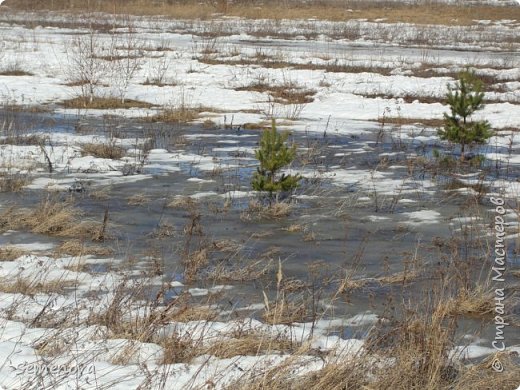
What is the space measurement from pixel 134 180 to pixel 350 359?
24.3 feet

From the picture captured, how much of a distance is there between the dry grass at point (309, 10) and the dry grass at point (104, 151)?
3190 cm

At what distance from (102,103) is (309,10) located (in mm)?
31202

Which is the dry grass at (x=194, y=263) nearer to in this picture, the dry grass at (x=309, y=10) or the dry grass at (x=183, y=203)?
the dry grass at (x=183, y=203)

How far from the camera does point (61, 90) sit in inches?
798

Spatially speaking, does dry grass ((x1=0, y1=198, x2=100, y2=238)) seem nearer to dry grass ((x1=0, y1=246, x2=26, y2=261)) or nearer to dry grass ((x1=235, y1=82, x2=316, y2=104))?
dry grass ((x1=0, y1=246, x2=26, y2=261))

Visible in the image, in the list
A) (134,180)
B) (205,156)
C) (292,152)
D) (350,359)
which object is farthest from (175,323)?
(205,156)

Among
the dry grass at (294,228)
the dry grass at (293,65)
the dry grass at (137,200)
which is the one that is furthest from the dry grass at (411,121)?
the dry grass at (294,228)

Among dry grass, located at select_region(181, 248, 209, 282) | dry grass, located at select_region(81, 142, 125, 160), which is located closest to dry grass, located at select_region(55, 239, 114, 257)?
dry grass, located at select_region(181, 248, 209, 282)

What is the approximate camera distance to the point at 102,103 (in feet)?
60.6

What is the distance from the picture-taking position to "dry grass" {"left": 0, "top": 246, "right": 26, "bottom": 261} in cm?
755

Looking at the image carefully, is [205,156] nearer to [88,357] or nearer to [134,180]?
[134,180]

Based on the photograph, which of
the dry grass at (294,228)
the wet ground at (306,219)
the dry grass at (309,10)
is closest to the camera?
the wet ground at (306,219)

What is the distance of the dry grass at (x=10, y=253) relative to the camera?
7551 millimetres

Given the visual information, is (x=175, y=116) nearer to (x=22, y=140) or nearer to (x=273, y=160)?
(x=22, y=140)
